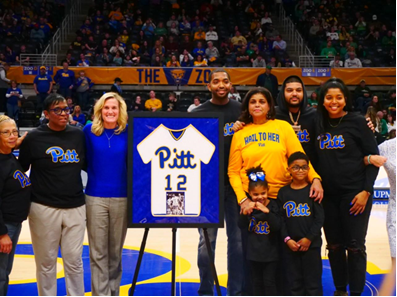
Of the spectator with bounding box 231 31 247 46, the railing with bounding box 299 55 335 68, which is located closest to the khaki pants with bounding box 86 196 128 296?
the railing with bounding box 299 55 335 68

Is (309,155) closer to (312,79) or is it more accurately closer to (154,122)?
(154,122)

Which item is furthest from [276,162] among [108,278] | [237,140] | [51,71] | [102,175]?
[51,71]

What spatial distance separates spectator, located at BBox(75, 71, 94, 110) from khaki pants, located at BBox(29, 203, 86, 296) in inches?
469

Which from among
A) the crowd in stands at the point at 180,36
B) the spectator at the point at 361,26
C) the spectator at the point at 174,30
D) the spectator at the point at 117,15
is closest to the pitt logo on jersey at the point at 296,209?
the crowd in stands at the point at 180,36

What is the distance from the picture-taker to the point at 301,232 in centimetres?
416

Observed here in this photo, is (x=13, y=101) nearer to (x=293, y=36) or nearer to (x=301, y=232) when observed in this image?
(x=293, y=36)

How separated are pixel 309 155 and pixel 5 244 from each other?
249 centimetres

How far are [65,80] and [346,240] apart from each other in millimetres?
12418

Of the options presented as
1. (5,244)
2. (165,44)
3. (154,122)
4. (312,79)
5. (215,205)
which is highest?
(165,44)

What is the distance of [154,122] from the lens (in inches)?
153

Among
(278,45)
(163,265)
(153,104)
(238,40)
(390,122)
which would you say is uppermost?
(238,40)

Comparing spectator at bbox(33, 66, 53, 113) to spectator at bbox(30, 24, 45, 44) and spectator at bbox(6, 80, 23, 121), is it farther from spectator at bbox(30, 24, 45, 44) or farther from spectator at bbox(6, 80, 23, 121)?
spectator at bbox(30, 24, 45, 44)

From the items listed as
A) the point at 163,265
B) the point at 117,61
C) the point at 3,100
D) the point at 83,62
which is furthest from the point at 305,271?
the point at 3,100

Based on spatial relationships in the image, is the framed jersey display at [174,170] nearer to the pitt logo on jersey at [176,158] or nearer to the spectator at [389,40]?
the pitt logo on jersey at [176,158]
